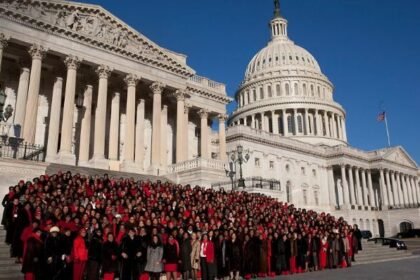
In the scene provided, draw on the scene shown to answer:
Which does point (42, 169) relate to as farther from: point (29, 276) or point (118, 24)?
point (118, 24)

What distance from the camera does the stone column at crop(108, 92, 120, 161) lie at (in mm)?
33031

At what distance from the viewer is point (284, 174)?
2446 inches

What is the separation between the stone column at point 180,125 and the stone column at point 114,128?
219 inches

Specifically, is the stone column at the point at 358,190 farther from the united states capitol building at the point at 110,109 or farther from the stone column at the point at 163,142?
the stone column at the point at 163,142

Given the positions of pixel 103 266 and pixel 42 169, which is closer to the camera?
pixel 103 266

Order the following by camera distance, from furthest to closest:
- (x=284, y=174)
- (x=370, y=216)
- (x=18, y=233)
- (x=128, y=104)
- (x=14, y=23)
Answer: (x=370, y=216)
(x=284, y=174)
(x=128, y=104)
(x=14, y=23)
(x=18, y=233)

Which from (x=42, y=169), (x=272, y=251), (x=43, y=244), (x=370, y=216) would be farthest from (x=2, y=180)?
(x=370, y=216)

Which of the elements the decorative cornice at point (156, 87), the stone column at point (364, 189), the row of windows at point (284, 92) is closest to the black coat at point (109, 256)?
the decorative cornice at point (156, 87)

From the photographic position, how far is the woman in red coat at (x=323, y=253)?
701 inches

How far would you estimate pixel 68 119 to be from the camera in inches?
1170

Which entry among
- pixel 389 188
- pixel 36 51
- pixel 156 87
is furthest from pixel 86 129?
pixel 389 188

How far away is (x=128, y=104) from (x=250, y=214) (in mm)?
18229

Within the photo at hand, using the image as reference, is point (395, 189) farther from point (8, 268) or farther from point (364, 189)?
point (8, 268)

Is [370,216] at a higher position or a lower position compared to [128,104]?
lower
